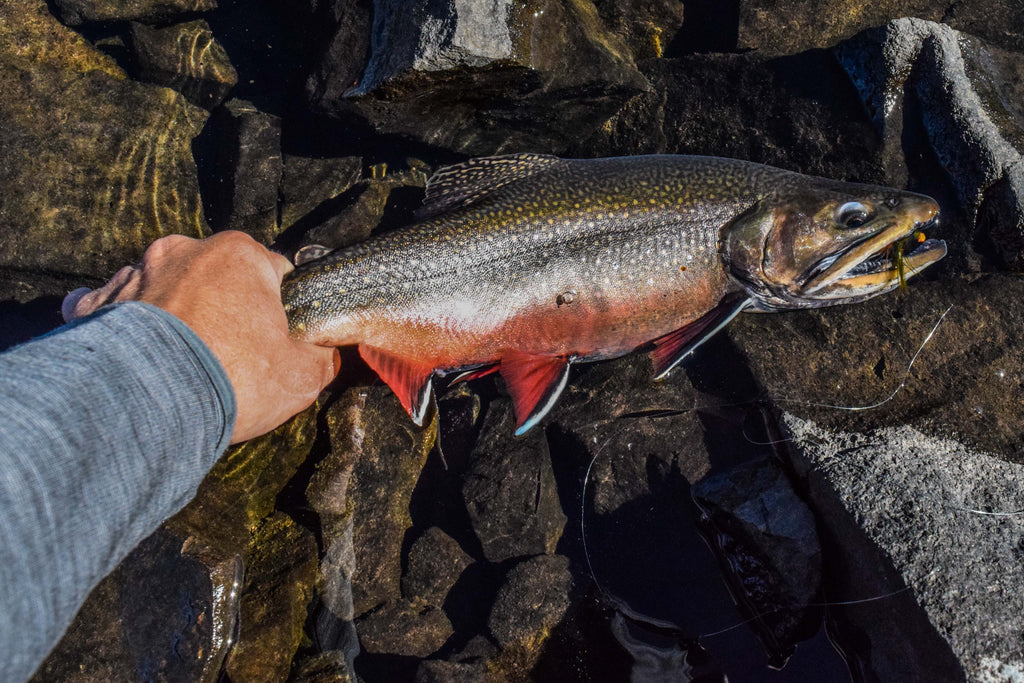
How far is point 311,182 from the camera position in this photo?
486 cm

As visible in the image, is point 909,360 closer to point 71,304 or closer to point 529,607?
point 529,607

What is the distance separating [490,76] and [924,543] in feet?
11.9

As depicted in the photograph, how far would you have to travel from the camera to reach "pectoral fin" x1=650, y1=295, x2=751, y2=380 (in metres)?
3.47

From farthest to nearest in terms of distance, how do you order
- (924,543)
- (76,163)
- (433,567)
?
(76,163)
(433,567)
(924,543)

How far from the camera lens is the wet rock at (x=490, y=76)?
3854mm

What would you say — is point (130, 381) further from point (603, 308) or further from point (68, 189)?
point (68, 189)

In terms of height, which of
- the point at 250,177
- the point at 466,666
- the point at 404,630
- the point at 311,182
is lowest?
the point at 404,630

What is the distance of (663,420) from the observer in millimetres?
4246

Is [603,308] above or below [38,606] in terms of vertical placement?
below

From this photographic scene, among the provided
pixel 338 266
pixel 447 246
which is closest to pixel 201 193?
pixel 338 266

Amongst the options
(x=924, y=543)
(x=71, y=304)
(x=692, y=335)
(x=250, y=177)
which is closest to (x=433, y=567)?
(x=692, y=335)

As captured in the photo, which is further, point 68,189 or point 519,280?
point 68,189

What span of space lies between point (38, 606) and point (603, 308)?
2.72m

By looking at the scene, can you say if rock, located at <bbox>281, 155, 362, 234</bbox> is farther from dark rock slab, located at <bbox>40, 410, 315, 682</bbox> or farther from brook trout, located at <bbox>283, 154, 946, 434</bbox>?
dark rock slab, located at <bbox>40, 410, 315, 682</bbox>
